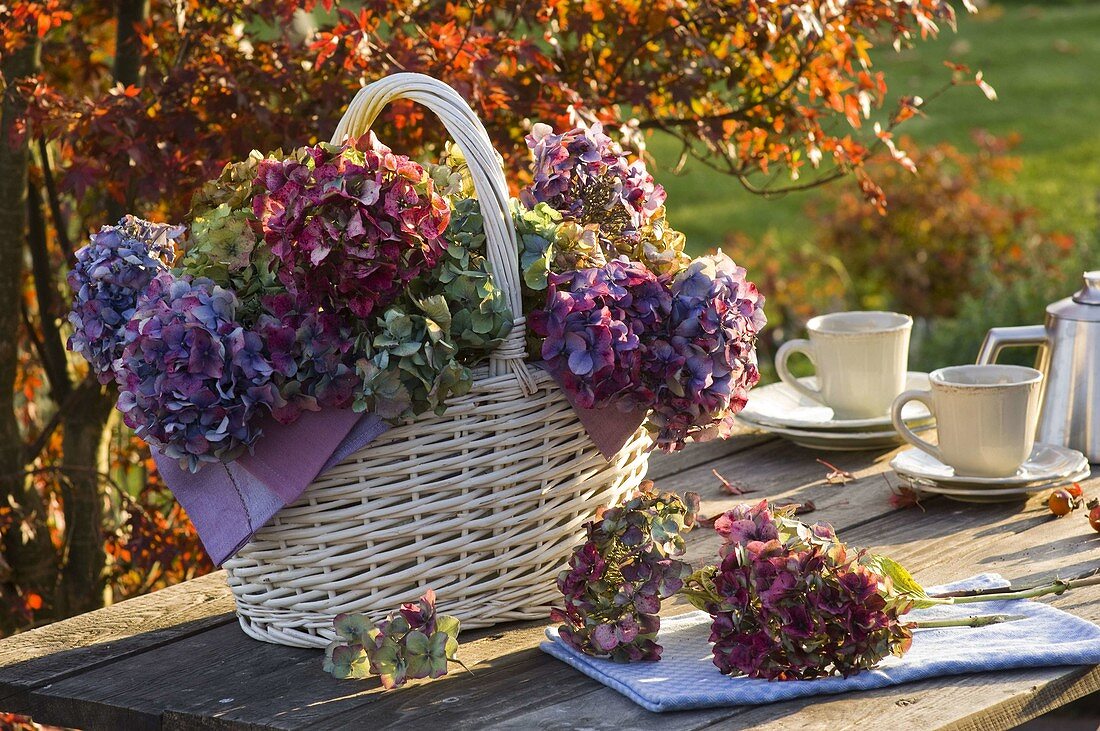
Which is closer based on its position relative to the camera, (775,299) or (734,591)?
(734,591)

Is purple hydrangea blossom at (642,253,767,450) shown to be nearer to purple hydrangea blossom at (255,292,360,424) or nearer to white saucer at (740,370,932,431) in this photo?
purple hydrangea blossom at (255,292,360,424)

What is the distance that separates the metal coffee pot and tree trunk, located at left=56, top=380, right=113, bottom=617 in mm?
1589

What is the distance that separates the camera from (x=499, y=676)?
4.42ft

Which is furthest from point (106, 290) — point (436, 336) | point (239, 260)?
point (436, 336)

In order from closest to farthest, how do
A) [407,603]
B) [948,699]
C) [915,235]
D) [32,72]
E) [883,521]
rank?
[948,699] → [407,603] → [883,521] → [32,72] → [915,235]

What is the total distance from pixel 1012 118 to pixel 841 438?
7.33 metres

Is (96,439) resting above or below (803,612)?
above

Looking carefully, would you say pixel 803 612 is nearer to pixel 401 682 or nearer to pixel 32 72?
pixel 401 682

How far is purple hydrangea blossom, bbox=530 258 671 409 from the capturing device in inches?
52.6

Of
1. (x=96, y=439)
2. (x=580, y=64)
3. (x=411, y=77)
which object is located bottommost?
(x=96, y=439)

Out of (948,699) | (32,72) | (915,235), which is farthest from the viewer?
(915,235)

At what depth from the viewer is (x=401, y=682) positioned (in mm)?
1302

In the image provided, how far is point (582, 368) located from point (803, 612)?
0.32 m

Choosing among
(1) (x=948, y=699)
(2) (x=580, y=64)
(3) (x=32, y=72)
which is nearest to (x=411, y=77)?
(1) (x=948, y=699)
